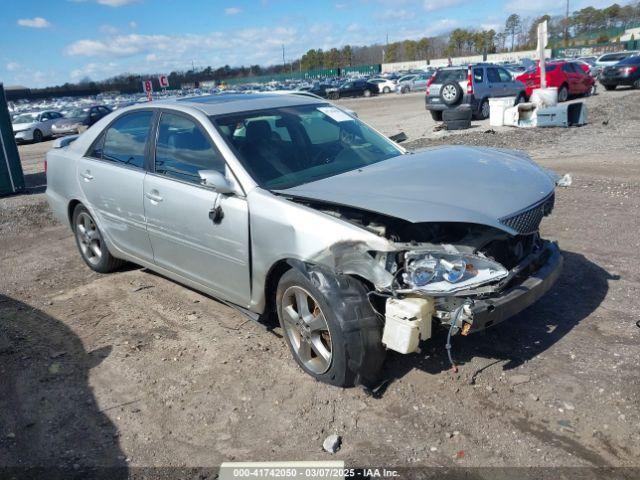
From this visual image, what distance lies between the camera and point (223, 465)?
8.64 ft

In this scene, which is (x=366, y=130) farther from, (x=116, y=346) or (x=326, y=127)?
(x=116, y=346)

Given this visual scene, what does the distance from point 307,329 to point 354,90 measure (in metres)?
43.3

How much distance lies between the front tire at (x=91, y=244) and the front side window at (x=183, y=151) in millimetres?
1492

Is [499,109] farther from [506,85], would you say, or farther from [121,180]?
[121,180]

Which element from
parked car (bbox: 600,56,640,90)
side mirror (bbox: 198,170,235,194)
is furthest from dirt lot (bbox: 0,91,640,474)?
parked car (bbox: 600,56,640,90)

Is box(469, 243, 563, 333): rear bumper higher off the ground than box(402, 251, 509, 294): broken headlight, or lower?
lower

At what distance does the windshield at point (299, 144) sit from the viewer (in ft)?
12.8

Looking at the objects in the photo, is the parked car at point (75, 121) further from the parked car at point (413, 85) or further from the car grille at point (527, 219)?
the parked car at point (413, 85)

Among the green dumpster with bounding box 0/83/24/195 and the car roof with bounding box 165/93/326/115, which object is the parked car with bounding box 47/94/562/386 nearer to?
the car roof with bounding box 165/93/326/115

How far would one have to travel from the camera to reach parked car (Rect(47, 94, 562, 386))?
310 cm

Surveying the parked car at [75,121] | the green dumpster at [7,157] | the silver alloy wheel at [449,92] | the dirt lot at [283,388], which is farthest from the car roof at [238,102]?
the parked car at [75,121]

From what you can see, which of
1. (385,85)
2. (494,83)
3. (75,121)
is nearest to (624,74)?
(494,83)

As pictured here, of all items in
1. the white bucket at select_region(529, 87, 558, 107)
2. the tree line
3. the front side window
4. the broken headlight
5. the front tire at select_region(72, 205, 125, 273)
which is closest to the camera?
the broken headlight

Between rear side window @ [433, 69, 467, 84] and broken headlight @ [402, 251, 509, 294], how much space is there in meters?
16.8
